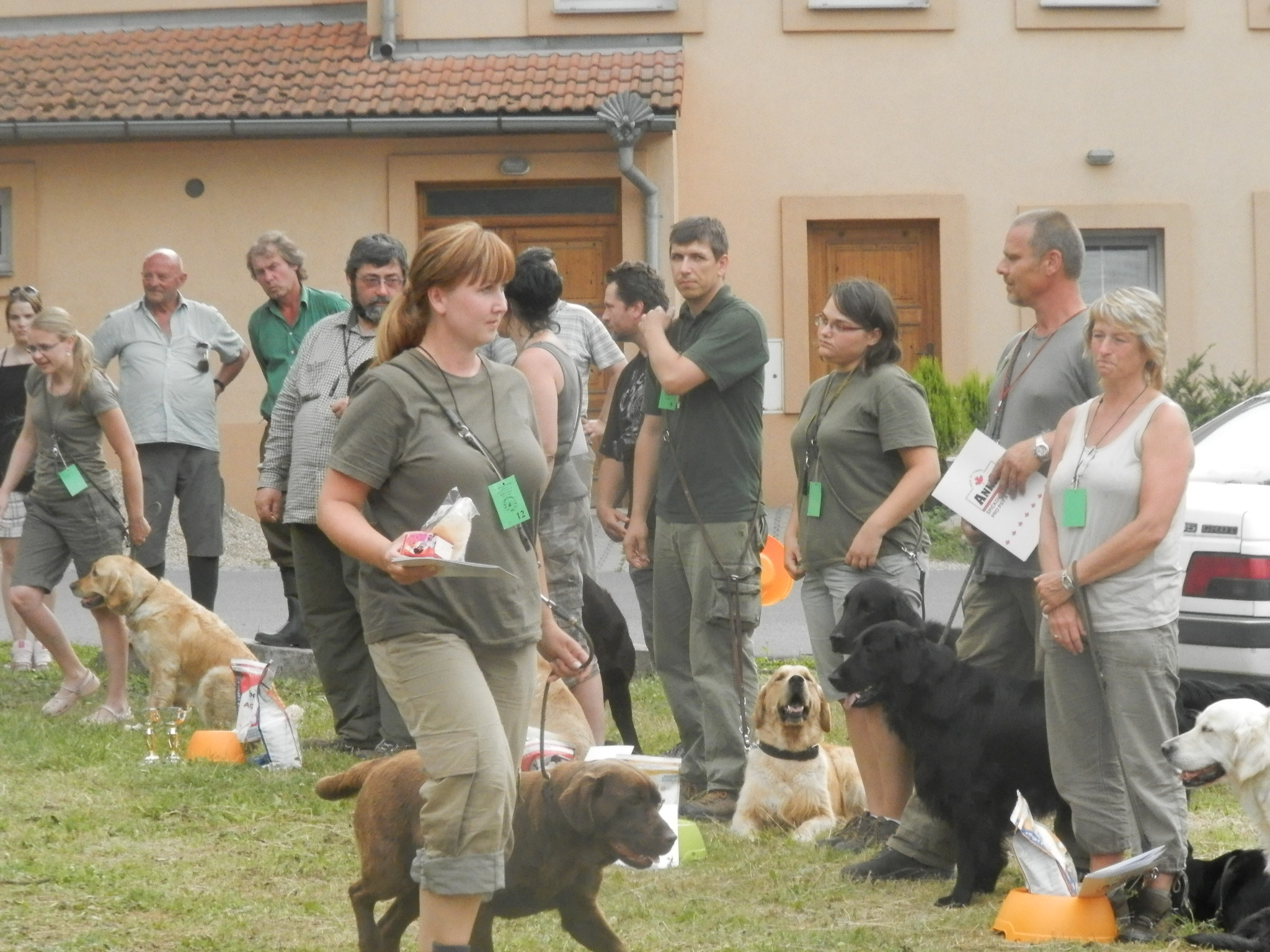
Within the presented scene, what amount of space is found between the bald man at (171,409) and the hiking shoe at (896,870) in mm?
5034

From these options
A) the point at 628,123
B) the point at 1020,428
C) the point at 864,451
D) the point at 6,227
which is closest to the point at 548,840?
the point at 1020,428

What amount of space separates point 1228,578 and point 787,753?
6.51 feet

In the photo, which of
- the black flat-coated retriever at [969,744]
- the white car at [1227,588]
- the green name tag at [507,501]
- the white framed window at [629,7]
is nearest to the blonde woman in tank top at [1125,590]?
the black flat-coated retriever at [969,744]

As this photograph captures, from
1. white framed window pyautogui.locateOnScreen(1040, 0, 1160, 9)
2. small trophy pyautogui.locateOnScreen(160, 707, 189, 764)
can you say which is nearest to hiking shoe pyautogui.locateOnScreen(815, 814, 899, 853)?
small trophy pyautogui.locateOnScreen(160, 707, 189, 764)

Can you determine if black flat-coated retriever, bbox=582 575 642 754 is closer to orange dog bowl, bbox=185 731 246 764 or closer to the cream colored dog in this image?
orange dog bowl, bbox=185 731 246 764

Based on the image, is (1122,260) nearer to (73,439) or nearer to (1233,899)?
(73,439)

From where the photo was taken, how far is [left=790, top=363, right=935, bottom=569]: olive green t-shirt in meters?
6.23

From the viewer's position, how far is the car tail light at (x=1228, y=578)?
279 inches

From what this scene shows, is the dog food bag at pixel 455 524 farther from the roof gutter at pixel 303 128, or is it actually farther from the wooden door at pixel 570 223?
the wooden door at pixel 570 223

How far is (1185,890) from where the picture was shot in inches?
203

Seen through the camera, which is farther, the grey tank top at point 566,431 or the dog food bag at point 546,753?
the grey tank top at point 566,431

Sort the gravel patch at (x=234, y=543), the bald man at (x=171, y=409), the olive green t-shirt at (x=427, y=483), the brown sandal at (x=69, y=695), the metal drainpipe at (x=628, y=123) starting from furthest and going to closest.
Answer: the metal drainpipe at (x=628, y=123) < the gravel patch at (x=234, y=543) < the bald man at (x=171, y=409) < the brown sandal at (x=69, y=695) < the olive green t-shirt at (x=427, y=483)

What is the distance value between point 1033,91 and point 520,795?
48.8 feet

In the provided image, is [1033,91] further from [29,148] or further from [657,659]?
[657,659]
